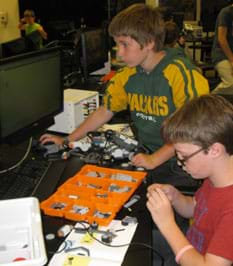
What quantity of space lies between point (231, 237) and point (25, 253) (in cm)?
57

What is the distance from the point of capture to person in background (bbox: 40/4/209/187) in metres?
1.85

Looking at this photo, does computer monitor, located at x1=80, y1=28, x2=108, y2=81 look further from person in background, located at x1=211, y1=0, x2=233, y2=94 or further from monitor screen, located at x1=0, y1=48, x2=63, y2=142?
person in background, located at x1=211, y1=0, x2=233, y2=94

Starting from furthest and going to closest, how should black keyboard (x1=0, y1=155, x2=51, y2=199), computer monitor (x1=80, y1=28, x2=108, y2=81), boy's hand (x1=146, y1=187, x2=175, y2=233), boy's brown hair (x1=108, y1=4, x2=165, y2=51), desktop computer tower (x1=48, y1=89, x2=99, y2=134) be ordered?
computer monitor (x1=80, y1=28, x2=108, y2=81)
desktop computer tower (x1=48, y1=89, x2=99, y2=134)
boy's brown hair (x1=108, y1=4, x2=165, y2=51)
black keyboard (x1=0, y1=155, x2=51, y2=199)
boy's hand (x1=146, y1=187, x2=175, y2=233)

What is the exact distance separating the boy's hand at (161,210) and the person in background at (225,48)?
10.1 feet

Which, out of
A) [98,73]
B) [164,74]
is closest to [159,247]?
[164,74]

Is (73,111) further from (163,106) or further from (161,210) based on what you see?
(161,210)

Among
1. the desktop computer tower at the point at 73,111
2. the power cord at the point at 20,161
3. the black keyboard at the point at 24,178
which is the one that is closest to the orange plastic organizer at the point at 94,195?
the black keyboard at the point at 24,178

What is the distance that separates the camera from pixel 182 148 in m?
1.23

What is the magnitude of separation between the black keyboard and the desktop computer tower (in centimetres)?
45

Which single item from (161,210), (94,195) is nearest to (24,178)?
(94,195)

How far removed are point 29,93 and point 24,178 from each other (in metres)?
0.39

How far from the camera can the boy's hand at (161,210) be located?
4.10 feet

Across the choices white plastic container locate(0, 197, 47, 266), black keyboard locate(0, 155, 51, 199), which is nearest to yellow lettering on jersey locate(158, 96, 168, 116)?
black keyboard locate(0, 155, 51, 199)

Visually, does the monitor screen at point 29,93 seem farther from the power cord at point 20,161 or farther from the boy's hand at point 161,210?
the boy's hand at point 161,210
